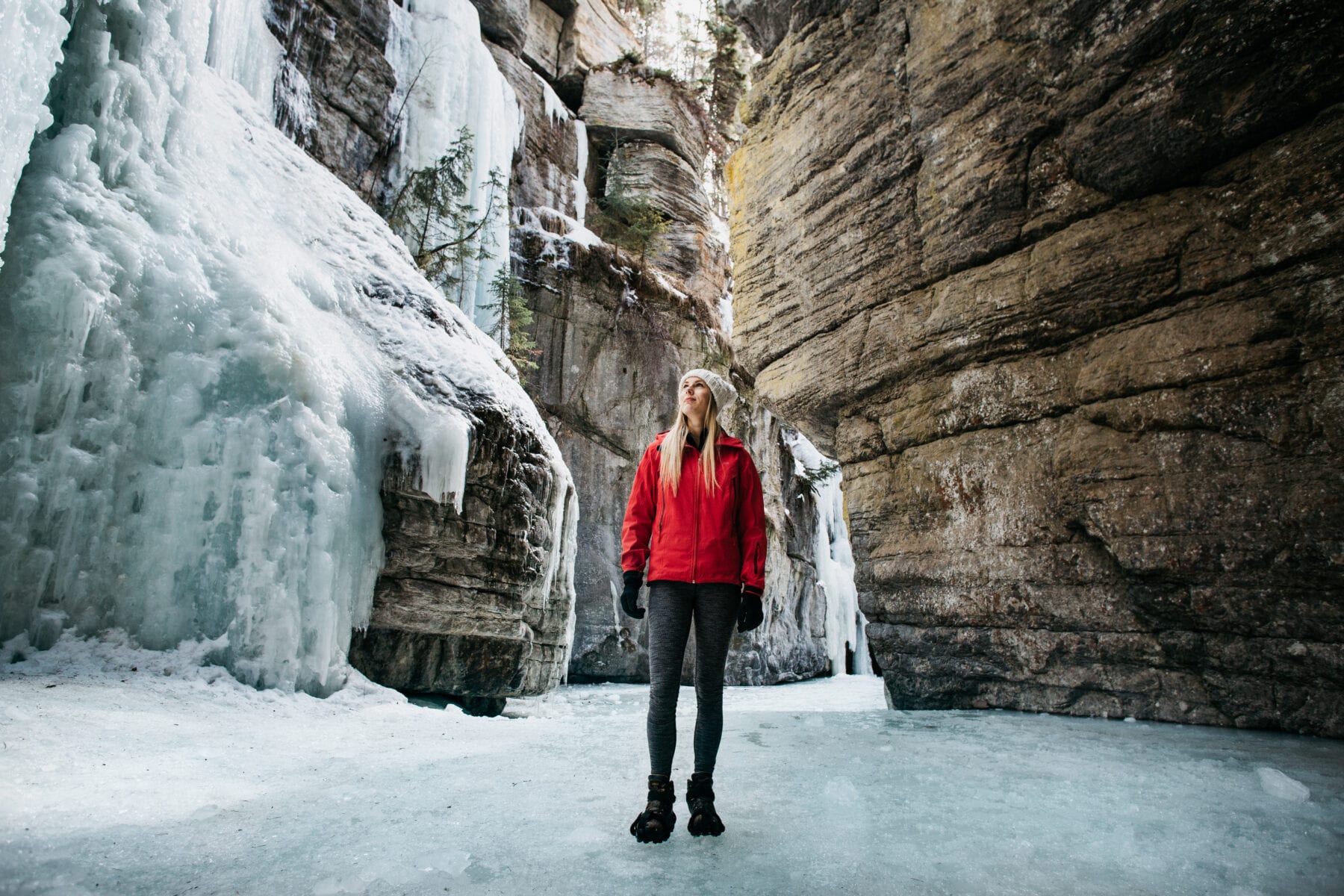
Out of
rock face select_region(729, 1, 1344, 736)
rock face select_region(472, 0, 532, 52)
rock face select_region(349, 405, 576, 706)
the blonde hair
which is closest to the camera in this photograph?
the blonde hair

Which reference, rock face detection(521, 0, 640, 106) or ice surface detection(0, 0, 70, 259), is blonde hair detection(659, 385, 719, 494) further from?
rock face detection(521, 0, 640, 106)

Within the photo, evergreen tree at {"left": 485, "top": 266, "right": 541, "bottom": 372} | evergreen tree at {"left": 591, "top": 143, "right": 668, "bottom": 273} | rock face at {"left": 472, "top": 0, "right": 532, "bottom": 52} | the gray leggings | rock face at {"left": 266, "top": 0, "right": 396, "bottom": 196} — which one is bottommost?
the gray leggings

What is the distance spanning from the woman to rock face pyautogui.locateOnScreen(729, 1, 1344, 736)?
3298 millimetres

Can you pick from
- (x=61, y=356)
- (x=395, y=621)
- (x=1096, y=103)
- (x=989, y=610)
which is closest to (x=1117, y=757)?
(x=989, y=610)

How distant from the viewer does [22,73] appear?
3.97m

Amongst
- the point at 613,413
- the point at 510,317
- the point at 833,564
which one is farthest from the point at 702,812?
the point at 833,564

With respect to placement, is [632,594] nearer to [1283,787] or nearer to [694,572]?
[694,572]

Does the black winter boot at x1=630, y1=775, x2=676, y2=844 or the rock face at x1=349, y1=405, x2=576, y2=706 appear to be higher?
the rock face at x1=349, y1=405, x2=576, y2=706

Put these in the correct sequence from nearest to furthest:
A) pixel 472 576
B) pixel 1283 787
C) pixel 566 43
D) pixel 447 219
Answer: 1. pixel 1283 787
2. pixel 472 576
3. pixel 447 219
4. pixel 566 43

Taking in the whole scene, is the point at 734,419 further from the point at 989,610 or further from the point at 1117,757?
the point at 1117,757

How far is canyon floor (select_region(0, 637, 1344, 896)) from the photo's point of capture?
→ 200 centimetres

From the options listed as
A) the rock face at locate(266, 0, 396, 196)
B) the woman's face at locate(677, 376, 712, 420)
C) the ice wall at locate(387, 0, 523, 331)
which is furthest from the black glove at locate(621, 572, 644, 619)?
the rock face at locate(266, 0, 396, 196)

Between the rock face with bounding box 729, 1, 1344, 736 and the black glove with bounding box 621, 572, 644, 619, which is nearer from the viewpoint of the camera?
the black glove with bounding box 621, 572, 644, 619

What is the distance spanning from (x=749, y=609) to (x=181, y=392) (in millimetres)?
4092
